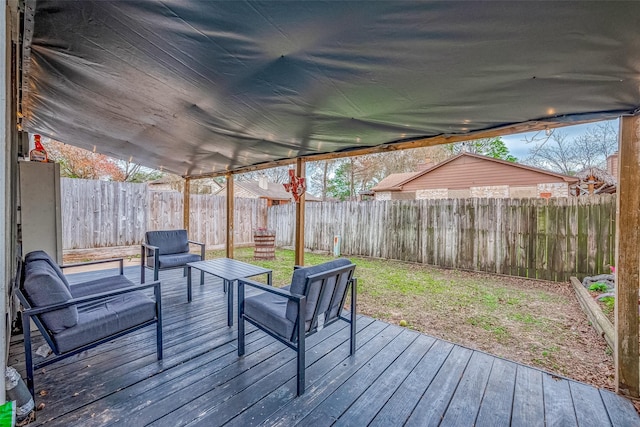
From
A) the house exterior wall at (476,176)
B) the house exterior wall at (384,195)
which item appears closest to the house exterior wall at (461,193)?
the house exterior wall at (476,176)

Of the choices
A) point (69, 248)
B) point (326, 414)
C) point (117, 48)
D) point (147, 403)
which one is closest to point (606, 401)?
point (326, 414)

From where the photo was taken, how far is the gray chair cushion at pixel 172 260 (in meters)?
4.19

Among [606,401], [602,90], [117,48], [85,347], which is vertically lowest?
[606,401]

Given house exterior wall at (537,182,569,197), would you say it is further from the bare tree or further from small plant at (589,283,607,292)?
small plant at (589,283,607,292)

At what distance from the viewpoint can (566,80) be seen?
67.4 inches

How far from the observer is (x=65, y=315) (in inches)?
73.7

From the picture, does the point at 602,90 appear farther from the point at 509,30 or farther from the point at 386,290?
the point at 386,290

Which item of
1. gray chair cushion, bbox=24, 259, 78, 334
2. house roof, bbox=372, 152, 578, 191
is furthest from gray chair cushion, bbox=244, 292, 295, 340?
house roof, bbox=372, 152, 578, 191

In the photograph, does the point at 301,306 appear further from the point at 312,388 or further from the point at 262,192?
the point at 262,192

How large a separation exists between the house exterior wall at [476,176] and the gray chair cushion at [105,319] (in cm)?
1141

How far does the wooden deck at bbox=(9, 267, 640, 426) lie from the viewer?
1747 millimetres

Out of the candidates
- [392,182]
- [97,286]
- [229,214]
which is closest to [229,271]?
[97,286]

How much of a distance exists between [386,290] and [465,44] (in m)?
3.74

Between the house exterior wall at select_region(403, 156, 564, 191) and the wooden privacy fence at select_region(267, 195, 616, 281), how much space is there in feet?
18.4
